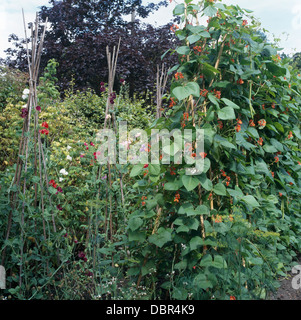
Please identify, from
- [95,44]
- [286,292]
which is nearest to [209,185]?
[286,292]

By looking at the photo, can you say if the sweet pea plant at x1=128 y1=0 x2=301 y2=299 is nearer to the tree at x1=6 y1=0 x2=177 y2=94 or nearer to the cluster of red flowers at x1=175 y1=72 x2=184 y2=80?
the cluster of red flowers at x1=175 y1=72 x2=184 y2=80

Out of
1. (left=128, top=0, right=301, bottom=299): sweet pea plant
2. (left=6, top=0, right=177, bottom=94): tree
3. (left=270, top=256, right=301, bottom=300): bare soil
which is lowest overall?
(left=270, top=256, right=301, bottom=300): bare soil

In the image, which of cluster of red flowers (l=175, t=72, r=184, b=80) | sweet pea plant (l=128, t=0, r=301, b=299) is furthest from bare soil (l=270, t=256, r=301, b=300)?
cluster of red flowers (l=175, t=72, r=184, b=80)

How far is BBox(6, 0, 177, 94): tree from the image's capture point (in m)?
8.12

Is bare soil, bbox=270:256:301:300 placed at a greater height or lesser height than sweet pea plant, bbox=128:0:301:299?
lesser

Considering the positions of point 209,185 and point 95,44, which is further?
point 95,44

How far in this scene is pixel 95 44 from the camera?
27.1 feet

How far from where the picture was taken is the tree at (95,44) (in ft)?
26.6

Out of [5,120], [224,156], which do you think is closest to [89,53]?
[5,120]

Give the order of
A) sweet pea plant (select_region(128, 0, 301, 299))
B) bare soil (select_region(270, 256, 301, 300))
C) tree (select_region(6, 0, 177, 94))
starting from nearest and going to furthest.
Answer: sweet pea plant (select_region(128, 0, 301, 299)) → bare soil (select_region(270, 256, 301, 300)) → tree (select_region(6, 0, 177, 94))

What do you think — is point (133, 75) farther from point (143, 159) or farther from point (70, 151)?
point (143, 159)

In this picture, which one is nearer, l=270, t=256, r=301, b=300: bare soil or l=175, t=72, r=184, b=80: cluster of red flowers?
l=175, t=72, r=184, b=80: cluster of red flowers

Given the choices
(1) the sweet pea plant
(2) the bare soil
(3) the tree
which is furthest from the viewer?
(3) the tree

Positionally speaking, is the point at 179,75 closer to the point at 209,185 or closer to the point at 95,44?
the point at 209,185
